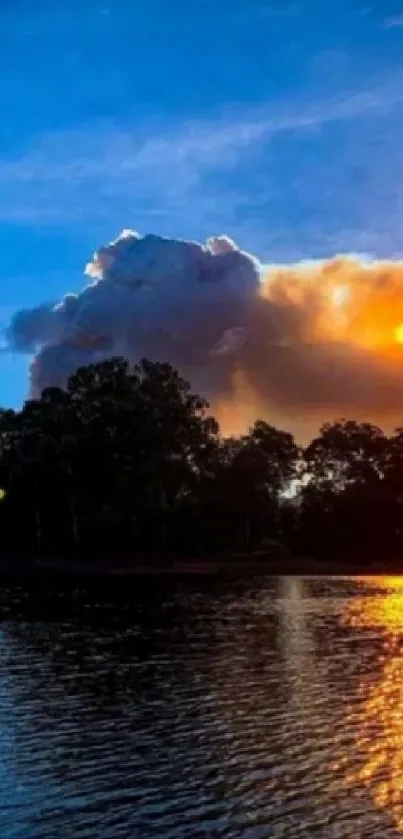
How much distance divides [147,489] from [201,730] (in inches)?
4985

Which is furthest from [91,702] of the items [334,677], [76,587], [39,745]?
[76,587]

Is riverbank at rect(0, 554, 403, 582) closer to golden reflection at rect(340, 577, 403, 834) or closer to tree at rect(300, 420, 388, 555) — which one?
tree at rect(300, 420, 388, 555)

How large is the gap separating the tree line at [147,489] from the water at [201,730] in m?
91.7

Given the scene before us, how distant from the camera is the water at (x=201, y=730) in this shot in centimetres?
2338

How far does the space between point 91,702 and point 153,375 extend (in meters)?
128

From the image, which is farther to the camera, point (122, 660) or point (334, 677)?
point (122, 660)

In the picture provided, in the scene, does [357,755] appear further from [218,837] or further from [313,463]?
[313,463]

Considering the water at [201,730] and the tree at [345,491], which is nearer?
the water at [201,730]

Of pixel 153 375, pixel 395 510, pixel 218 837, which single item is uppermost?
pixel 153 375

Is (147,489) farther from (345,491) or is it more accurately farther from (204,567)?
(345,491)

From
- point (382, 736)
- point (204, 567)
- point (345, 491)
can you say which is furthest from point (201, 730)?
point (345, 491)

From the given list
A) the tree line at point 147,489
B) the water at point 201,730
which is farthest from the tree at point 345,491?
the water at point 201,730

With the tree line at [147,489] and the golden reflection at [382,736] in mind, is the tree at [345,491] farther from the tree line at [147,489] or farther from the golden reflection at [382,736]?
the golden reflection at [382,736]

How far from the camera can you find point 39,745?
3033cm
